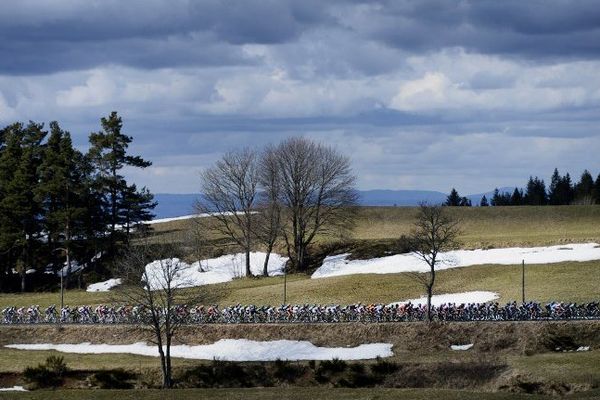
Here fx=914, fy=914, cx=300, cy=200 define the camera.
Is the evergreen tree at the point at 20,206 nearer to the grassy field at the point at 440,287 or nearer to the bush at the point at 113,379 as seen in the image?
the grassy field at the point at 440,287

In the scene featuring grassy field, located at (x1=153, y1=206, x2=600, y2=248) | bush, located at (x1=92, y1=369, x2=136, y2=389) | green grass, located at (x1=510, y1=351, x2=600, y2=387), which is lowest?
bush, located at (x1=92, y1=369, x2=136, y2=389)

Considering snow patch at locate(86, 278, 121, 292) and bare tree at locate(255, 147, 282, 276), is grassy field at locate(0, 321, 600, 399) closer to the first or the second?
snow patch at locate(86, 278, 121, 292)

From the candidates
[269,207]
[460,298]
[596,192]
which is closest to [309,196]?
[269,207]

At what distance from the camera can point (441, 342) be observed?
Result: 6438 cm

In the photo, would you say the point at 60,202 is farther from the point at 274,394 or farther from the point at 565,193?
the point at 565,193

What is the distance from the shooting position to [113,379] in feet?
192

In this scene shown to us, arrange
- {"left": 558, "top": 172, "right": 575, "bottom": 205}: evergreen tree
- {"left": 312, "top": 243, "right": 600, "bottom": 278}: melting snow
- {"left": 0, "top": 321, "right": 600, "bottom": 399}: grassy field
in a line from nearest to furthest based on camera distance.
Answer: {"left": 0, "top": 321, "right": 600, "bottom": 399}: grassy field → {"left": 312, "top": 243, "right": 600, "bottom": 278}: melting snow → {"left": 558, "top": 172, "right": 575, "bottom": 205}: evergreen tree

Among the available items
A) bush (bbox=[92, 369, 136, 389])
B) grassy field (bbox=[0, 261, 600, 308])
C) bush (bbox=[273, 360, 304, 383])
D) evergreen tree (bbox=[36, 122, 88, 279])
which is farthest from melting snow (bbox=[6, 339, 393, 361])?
evergreen tree (bbox=[36, 122, 88, 279])

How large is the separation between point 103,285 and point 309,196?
90.7ft

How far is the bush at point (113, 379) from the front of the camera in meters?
58.1

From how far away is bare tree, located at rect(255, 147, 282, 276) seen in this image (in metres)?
110

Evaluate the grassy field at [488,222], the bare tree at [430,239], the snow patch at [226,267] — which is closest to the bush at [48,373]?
the bare tree at [430,239]

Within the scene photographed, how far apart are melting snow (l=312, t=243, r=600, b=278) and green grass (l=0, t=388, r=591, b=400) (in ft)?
146

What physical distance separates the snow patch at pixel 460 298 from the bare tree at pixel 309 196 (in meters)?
33.1
